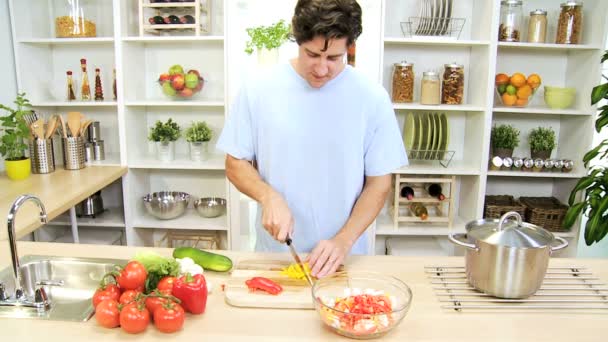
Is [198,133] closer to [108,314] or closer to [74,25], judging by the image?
[74,25]

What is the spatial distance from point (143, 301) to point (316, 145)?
2.47 feet

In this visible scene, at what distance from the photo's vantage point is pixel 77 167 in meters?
2.88

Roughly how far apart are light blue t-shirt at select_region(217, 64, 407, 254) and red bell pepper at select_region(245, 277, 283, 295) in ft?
1.45

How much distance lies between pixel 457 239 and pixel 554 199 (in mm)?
2221

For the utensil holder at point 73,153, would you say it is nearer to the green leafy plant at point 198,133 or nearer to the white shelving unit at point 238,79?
the white shelving unit at point 238,79

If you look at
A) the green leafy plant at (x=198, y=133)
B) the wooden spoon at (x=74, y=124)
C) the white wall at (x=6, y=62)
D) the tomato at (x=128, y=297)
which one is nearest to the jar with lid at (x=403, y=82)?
the green leafy plant at (x=198, y=133)

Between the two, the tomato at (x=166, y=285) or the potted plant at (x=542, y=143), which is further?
the potted plant at (x=542, y=143)

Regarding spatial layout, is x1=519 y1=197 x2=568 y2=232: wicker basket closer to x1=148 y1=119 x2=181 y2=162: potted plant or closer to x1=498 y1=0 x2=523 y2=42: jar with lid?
x1=498 y1=0 x2=523 y2=42: jar with lid

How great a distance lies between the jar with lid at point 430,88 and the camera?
2850mm

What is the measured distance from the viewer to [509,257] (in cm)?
118

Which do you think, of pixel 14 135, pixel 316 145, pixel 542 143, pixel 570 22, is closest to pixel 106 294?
pixel 316 145

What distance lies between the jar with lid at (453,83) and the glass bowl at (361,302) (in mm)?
1890

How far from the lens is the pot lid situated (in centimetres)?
119

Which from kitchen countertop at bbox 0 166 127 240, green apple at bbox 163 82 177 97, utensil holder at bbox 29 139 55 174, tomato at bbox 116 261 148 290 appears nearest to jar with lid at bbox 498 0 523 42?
green apple at bbox 163 82 177 97
